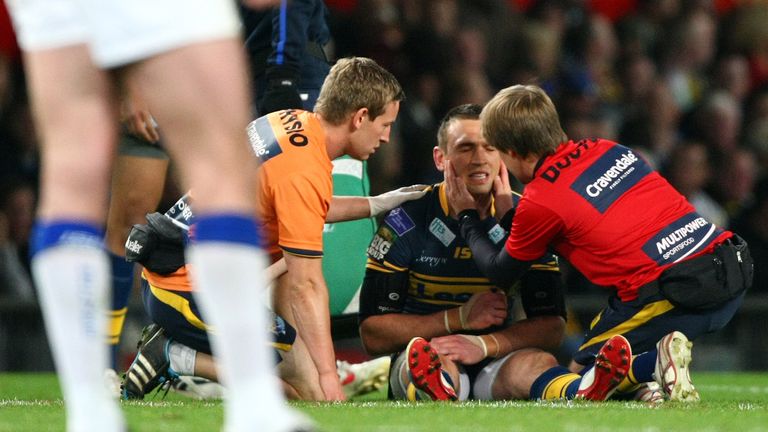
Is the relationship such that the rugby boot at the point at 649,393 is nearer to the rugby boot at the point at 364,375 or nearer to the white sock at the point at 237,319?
the rugby boot at the point at 364,375

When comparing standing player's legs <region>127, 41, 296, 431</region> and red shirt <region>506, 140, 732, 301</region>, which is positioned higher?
standing player's legs <region>127, 41, 296, 431</region>

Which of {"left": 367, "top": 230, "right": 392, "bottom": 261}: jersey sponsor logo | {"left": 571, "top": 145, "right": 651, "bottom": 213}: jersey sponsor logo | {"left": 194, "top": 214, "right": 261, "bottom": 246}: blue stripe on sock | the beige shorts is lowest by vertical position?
{"left": 367, "top": 230, "right": 392, "bottom": 261}: jersey sponsor logo

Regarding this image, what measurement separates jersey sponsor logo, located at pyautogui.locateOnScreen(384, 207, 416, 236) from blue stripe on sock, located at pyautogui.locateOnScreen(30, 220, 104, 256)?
8.79 feet

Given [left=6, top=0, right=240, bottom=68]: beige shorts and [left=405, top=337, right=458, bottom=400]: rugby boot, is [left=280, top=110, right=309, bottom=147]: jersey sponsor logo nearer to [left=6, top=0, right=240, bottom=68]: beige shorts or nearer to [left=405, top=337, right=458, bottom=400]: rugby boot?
[left=405, top=337, right=458, bottom=400]: rugby boot

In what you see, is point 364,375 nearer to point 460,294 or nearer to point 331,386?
point 460,294


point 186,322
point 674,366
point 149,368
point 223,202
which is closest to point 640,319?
point 674,366

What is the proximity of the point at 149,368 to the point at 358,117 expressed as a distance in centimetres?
121

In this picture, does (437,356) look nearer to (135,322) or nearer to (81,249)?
(81,249)

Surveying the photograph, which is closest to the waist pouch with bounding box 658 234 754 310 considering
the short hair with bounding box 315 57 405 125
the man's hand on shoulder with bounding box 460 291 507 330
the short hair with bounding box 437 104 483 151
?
the man's hand on shoulder with bounding box 460 291 507 330

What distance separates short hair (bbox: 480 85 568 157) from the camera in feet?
14.9

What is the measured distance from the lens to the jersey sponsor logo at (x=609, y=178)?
452cm

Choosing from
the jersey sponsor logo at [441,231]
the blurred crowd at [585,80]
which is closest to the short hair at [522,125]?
the jersey sponsor logo at [441,231]

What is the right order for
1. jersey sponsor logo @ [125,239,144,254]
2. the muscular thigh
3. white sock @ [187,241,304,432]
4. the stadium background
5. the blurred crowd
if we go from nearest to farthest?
white sock @ [187,241,304,432]
jersey sponsor logo @ [125,239,144,254]
the muscular thigh
the stadium background
the blurred crowd

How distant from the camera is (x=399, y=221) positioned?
203 inches
